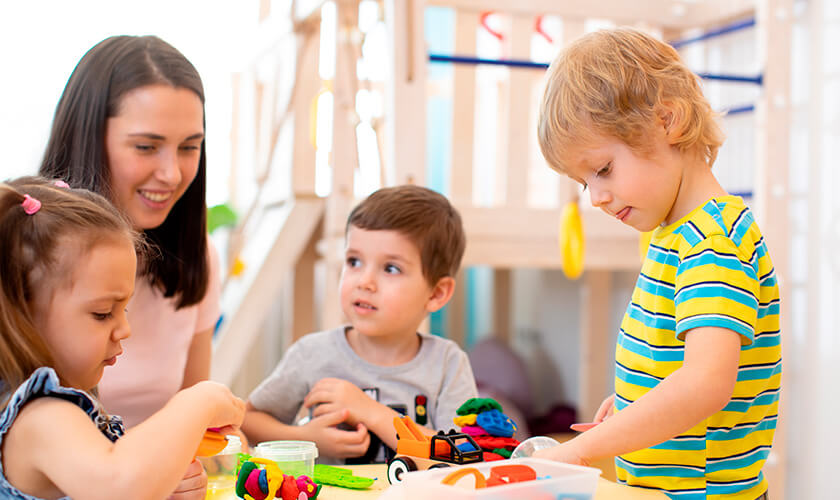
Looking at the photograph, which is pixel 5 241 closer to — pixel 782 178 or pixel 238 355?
pixel 238 355

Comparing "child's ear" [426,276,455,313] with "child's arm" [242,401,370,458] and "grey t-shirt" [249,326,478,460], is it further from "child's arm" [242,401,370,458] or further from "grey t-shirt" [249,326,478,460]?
"child's arm" [242,401,370,458]

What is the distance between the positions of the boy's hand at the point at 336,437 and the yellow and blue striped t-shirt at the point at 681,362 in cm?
36

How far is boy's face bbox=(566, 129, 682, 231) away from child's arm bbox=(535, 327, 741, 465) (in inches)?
6.7

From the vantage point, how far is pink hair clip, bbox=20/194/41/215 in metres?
0.69

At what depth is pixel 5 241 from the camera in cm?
68

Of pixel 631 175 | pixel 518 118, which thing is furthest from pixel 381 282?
pixel 518 118

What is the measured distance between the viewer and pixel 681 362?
856mm

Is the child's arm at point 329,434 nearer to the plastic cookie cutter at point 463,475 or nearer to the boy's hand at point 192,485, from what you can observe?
the boy's hand at point 192,485

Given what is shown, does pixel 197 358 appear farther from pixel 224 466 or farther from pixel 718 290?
pixel 718 290

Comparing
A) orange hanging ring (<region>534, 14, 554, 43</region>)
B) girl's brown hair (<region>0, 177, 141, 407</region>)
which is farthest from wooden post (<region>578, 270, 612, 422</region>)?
girl's brown hair (<region>0, 177, 141, 407</region>)

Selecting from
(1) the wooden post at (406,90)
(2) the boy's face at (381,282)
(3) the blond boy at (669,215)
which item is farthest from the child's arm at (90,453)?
(1) the wooden post at (406,90)

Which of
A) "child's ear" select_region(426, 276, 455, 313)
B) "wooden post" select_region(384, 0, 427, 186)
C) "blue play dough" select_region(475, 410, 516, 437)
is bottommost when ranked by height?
"blue play dough" select_region(475, 410, 516, 437)

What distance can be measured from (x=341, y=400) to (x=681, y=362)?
482 millimetres

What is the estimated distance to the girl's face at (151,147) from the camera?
113cm
